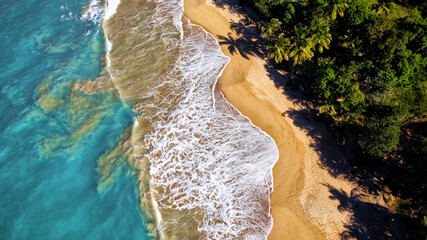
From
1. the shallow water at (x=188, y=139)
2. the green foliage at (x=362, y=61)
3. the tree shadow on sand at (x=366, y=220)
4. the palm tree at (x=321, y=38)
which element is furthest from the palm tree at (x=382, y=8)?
the tree shadow on sand at (x=366, y=220)

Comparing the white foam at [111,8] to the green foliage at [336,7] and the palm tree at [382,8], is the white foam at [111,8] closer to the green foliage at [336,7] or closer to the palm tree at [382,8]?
the green foliage at [336,7]

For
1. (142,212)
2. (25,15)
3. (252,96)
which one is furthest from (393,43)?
(25,15)

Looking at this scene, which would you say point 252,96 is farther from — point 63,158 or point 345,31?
point 63,158

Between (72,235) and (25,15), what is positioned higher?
(25,15)

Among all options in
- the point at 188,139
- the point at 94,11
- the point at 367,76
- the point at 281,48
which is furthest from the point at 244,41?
the point at 94,11

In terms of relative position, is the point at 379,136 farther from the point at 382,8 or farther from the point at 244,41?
the point at 382,8

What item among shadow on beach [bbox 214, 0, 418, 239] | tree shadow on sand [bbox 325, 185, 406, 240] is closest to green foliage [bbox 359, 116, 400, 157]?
shadow on beach [bbox 214, 0, 418, 239]

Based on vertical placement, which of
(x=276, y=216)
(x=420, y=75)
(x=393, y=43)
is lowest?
(x=276, y=216)
